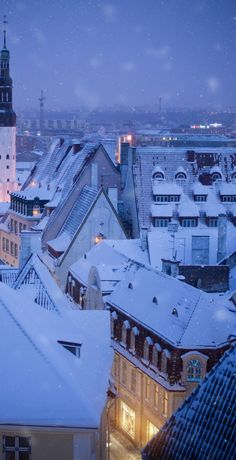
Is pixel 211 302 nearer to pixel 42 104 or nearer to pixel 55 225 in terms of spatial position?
pixel 55 225

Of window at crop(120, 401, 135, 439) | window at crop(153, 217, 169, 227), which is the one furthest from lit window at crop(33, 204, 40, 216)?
window at crop(120, 401, 135, 439)

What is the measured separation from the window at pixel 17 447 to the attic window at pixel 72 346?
3.03 meters

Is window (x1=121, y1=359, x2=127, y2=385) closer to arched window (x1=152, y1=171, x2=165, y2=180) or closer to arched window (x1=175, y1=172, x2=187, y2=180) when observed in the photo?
arched window (x1=152, y1=171, x2=165, y2=180)

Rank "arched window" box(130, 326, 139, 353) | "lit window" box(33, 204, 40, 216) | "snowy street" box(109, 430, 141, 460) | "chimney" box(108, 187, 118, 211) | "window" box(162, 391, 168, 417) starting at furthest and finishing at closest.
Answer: "lit window" box(33, 204, 40, 216) → "chimney" box(108, 187, 118, 211) → "arched window" box(130, 326, 139, 353) → "snowy street" box(109, 430, 141, 460) → "window" box(162, 391, 168, 417)

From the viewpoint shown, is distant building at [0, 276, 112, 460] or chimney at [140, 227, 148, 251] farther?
chimney at [140, 227, 148, 251]

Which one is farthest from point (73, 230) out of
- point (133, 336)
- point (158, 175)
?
point (133, 336)

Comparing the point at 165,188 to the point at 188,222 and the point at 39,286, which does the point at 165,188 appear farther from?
the point at 39,286

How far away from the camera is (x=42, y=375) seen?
56.3ft

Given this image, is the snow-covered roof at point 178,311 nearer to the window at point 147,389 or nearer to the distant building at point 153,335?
the distant building at point 153,335

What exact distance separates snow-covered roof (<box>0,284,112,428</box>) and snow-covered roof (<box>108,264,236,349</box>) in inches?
282

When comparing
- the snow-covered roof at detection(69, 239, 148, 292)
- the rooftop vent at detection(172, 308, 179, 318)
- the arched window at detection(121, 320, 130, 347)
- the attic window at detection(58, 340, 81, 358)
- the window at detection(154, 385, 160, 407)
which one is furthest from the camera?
the snow-covered roof at detection(69, 239, 148, 292)

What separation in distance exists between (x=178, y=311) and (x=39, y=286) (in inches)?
196

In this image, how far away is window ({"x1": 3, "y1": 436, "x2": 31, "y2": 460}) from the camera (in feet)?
55.3

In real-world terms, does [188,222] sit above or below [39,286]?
above
